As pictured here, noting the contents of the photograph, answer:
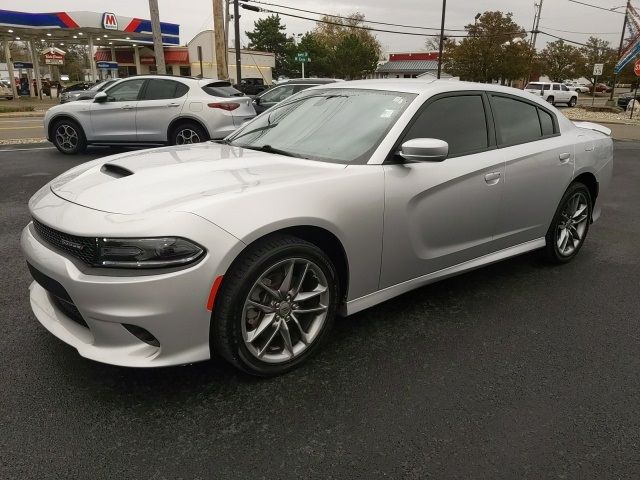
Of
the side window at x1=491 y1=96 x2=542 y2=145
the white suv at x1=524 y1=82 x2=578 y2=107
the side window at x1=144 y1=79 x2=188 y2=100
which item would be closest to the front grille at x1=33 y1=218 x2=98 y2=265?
the side window at x1=491 y1=96 x2=542 y2=145

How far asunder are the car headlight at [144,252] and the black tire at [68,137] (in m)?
9.01

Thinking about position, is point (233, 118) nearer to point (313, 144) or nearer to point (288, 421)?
point (313, 144)

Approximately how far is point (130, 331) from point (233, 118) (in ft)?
26.4

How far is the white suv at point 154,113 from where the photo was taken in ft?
31.8

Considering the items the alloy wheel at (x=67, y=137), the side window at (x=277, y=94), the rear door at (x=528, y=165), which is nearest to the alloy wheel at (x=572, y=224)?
the rear door at (x=528, y=165)

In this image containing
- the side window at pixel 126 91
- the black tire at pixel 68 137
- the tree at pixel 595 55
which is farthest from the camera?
the tree at pixel 595 55

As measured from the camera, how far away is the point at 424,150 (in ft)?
9.44

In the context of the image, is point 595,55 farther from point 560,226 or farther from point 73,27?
point 560,226

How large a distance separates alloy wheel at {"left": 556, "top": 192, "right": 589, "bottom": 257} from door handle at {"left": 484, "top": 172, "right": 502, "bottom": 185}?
3.79 ft

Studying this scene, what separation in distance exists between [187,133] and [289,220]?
315 inches

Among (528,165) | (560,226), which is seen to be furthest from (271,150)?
(560,226)

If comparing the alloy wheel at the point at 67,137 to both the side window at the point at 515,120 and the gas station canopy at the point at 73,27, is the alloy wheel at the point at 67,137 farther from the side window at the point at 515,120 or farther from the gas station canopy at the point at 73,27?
the gas station canopy at the point at 73,27

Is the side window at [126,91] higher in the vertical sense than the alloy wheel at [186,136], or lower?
higher

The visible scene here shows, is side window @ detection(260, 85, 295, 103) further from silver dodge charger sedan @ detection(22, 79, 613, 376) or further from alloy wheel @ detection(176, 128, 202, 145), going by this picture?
silver dodge charger sedan @ detection(22, 79, 613, 376)
